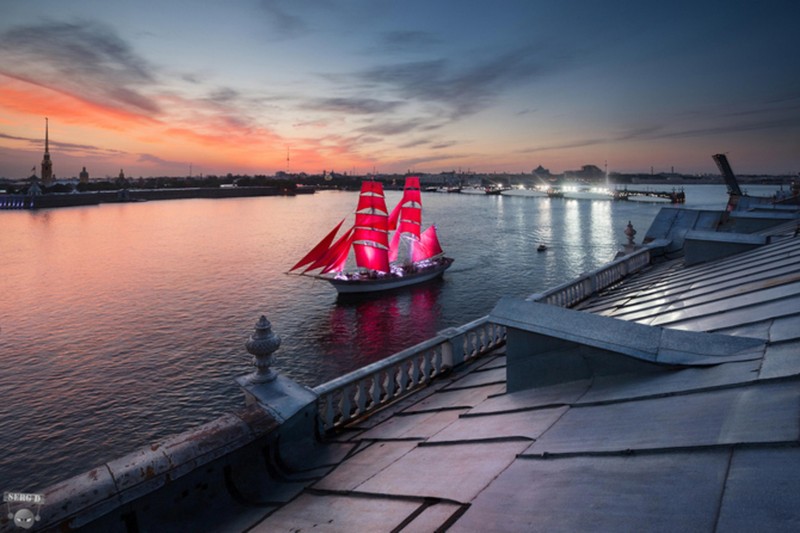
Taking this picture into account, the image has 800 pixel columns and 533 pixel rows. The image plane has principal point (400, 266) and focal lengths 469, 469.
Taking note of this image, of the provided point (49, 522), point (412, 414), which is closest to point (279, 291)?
point (412, 414)

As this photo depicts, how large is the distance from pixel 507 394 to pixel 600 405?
6.75ft

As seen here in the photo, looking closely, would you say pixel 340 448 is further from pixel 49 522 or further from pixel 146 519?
pixel 49 522

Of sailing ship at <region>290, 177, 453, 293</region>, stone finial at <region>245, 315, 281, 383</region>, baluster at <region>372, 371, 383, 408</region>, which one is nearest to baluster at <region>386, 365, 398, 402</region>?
baluster at <region>372, 371, 383, 408</region>

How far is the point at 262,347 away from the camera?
23.9 feet

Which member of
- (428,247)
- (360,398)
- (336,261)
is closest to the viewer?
(360,398)

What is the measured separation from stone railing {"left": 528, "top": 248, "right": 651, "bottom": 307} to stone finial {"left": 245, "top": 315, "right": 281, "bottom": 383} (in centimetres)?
843

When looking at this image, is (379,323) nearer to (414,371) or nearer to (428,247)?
(428,247)

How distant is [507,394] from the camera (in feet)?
23.1

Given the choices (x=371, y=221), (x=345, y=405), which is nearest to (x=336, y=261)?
(x=371, y=221)

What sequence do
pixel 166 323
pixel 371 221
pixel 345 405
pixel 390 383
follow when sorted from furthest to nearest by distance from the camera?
pixel 371 221, pixel 166 323, pixel 390 383, pixel 345 405

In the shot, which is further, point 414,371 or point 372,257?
point 372,257

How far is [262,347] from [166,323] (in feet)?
125

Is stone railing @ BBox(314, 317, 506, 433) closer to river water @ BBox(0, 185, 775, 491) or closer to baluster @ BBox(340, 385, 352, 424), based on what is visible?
baluster @ BBox(340, 385, 352, 424)

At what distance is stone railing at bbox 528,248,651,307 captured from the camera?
14625 millimetres
